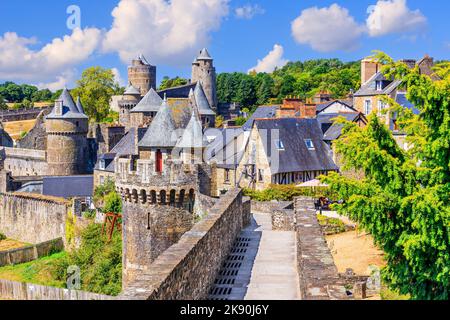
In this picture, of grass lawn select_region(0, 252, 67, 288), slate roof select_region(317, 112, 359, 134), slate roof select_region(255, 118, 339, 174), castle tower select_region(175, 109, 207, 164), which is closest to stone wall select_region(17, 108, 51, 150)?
grass lawn select_region(0, 252, 67, 288)

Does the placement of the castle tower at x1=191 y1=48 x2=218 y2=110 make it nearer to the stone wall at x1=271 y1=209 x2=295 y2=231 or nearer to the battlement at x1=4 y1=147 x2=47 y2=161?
the battlement at x1=4 y1=147 x2=47 y2=161

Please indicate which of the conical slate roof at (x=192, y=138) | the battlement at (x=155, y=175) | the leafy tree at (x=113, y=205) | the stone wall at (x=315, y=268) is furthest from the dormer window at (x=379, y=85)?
the stone wall at (x=315, y=268)

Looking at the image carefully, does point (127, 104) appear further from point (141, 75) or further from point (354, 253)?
point (354, 253)

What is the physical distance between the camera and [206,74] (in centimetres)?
8975

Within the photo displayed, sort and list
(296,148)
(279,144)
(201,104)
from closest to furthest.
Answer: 1. (279,144)
2. (296,148)
3. (201,104)

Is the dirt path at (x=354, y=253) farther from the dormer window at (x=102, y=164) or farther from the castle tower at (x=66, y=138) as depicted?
the castle tower at (x=66, y=138)

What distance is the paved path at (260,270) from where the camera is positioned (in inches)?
517

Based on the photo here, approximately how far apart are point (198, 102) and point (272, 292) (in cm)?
5198

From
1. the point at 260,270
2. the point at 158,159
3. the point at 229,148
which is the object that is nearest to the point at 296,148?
the point at 229,148

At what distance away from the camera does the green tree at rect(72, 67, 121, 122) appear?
271ft

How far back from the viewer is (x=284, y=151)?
39.5 m

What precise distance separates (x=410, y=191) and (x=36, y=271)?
25254mm

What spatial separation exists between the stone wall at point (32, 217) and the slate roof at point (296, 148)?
12.6 meters

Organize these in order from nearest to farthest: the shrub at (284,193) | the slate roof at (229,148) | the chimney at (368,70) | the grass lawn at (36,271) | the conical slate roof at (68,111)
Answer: the grass lawn at (36,271)
the shrub at (284,193)
the slate roof at (229,148)
the chimney at (368,70)
the conical slate roof at (68,111)
